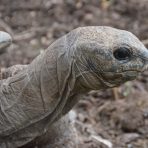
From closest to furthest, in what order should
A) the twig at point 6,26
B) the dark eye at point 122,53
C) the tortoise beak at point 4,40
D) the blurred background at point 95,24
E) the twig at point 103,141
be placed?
the dark eye at point 122,53 → the tortoise beak at point 4,40 → the twig at point 103,141 → the blurred background at point 95,24 → the twig at point 6,26

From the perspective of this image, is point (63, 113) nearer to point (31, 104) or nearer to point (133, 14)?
point (31, 104)

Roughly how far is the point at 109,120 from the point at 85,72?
136 cm

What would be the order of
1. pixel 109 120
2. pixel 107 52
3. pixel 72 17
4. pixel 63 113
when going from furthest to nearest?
pixel 72 17, pixel 109 120, pixel 63 113, pixel 107 52

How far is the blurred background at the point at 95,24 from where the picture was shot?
12.3ft

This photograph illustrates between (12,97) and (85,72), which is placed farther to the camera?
(12,97)

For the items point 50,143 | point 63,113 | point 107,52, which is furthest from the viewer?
point 50,143

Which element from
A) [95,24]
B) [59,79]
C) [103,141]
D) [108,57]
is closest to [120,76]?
[108,57]

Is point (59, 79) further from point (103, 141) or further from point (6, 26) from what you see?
point (6, 26)

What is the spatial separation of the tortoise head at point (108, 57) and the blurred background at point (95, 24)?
0.91 m

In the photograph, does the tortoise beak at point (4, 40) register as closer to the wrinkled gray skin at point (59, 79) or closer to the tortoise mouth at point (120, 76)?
the wrinkled gray skin at point (59, 79)

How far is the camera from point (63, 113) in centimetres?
279

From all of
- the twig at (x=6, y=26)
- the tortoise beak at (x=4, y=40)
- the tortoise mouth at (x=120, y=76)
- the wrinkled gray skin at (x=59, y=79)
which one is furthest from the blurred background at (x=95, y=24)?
the tortoise mouth at (x=120, y=76)

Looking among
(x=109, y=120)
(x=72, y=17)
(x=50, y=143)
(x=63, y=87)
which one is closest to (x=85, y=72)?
(x=63, y=87)

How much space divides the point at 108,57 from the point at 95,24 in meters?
2.55
